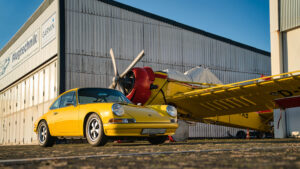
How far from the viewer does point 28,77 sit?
24.8 m

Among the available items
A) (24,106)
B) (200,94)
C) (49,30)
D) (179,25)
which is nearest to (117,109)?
(200,94)

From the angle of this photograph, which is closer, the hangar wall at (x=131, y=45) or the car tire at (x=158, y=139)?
the car tire at (x=158, y=139)

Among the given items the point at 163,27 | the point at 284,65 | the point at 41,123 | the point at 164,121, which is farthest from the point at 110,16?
the point at 164,121

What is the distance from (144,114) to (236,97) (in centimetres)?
566

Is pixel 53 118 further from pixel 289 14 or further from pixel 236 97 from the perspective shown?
pixel 289 14

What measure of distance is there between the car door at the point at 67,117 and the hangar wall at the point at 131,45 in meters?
10.9

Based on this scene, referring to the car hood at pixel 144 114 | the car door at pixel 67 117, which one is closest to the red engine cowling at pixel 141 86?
the car door at pixel 67 117

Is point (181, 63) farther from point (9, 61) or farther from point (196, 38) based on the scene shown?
point (9, 61)

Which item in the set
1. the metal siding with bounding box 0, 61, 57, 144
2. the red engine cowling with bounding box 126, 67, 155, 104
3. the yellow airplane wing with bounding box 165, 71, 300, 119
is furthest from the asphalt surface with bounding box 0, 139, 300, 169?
the metal siding with bounding box 0, 61, 57, 144

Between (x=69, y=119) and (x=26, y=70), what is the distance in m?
19.3

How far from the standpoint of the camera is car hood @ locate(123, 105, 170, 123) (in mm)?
6422

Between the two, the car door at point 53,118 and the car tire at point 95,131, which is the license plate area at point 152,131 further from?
the car door at point 53,118

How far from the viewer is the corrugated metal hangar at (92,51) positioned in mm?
18750

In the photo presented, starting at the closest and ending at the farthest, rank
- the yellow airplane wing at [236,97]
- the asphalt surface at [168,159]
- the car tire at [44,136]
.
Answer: the asphalt surface at [168,159]
the car tire at [44,136]
the yellow airplane wing at [236,97]
